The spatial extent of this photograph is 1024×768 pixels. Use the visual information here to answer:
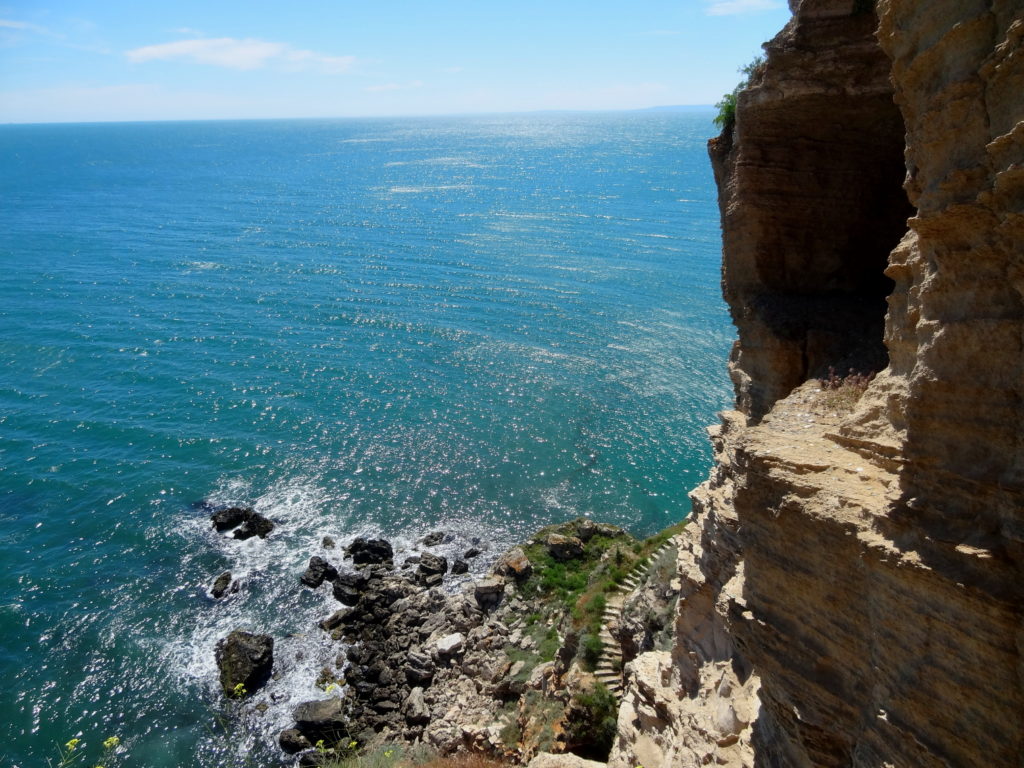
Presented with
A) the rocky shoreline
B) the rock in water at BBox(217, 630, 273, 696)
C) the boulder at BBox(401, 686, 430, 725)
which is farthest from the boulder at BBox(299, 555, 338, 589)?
the boulder at BBox(401, 686, 430, 725)

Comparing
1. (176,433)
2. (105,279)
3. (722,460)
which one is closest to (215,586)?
(176,433)

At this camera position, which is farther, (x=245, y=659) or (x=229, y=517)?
(x=229, y=517)

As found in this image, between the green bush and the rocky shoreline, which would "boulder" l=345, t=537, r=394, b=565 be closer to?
the rocky shoreline

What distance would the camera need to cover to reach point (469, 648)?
108 ft

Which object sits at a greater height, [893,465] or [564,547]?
[893,465]

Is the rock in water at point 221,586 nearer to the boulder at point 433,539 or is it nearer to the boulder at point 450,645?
the boulder at point 433,539

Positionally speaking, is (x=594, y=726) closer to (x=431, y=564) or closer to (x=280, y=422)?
(x=431, y=564)

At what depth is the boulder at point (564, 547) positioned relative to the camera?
37.7 m

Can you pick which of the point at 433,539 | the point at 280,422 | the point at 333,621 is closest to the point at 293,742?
the point at 333,621

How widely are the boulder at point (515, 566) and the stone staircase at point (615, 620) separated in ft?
21.8

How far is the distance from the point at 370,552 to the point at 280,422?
17.7m

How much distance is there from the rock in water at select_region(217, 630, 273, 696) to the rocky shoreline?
0.19ft

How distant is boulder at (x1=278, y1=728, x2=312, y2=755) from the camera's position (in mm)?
29062

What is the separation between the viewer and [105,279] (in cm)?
8331
